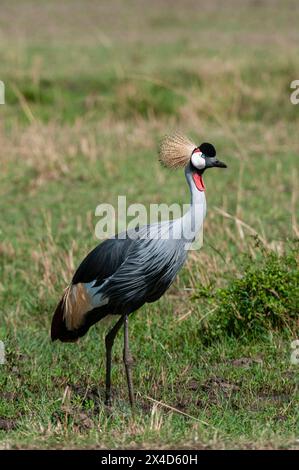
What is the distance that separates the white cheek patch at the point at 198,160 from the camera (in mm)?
5059

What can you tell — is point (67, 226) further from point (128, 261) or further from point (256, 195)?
point (128, 261)

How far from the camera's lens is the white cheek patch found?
16.6ft

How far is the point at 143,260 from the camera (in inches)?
195

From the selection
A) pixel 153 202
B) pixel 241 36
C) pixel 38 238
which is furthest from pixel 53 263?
pixel 241 36

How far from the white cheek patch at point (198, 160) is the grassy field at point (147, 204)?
3.80 ft

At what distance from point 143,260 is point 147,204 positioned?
159 inches

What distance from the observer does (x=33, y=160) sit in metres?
10.1

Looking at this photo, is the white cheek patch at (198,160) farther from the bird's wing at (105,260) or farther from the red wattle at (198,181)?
the bird's wing at (105,260)

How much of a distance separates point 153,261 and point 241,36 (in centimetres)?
1269

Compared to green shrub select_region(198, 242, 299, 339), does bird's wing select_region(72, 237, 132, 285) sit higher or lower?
higher

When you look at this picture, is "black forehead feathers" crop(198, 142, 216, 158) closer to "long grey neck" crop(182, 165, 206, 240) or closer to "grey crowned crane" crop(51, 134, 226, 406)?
"grey crowned crane" crop(51, 134, 226, 406)

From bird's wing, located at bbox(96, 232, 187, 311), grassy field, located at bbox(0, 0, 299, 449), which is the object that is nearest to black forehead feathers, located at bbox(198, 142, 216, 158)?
bird's wing, located at bbox(96, 232, 187, 311)

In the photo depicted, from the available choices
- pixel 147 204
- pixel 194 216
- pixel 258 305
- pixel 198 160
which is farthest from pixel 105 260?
pixel 147 204

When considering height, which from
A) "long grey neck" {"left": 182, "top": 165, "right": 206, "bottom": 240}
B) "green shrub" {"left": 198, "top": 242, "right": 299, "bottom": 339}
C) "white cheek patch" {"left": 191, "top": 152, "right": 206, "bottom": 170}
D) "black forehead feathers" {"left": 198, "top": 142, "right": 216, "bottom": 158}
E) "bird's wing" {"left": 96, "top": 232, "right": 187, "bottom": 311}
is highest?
"black forehead feathers" {"left": 198, "top": 142, "right": 216, "bottom": 158}
